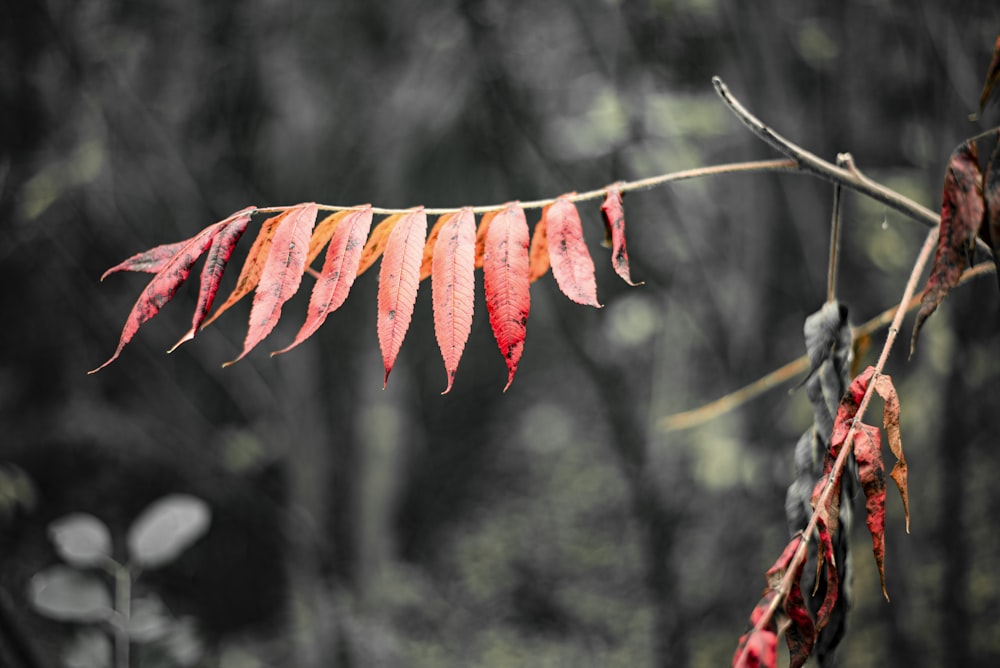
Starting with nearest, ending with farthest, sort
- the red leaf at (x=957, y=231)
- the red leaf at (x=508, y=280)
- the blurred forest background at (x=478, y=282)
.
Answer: the red leaf at (x=957, y=231) → the red leaf at (x=508, y=280) → the blurred forest background at (x=478, y=282)

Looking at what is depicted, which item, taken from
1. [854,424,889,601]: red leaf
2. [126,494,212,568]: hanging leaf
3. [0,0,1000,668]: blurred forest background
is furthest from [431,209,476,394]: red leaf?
[0,0,1000,668]: blurred forest background

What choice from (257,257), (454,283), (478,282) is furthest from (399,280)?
(478,282)

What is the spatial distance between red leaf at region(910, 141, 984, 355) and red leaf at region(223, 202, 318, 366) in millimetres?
552

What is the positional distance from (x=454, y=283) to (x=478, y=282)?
5.13 ft

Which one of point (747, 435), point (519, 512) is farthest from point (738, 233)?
point (519, 512)

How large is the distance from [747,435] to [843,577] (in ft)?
5.64

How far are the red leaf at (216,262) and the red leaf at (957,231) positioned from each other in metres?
0.62

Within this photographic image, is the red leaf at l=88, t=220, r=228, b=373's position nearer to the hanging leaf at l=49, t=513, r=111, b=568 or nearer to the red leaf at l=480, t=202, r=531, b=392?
the red leaf at l=480, t=202, r=531, b=392

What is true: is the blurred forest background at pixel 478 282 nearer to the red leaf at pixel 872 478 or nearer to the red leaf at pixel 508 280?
the red leaf at pixel 508 280

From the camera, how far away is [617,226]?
2.79 ft

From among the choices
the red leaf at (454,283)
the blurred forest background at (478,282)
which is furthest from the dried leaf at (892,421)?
the blurred forest background at (478,282)

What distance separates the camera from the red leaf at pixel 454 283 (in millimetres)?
768

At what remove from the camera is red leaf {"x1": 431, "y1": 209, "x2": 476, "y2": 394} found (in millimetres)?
768

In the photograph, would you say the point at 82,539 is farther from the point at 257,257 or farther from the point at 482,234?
the point at 482,234
